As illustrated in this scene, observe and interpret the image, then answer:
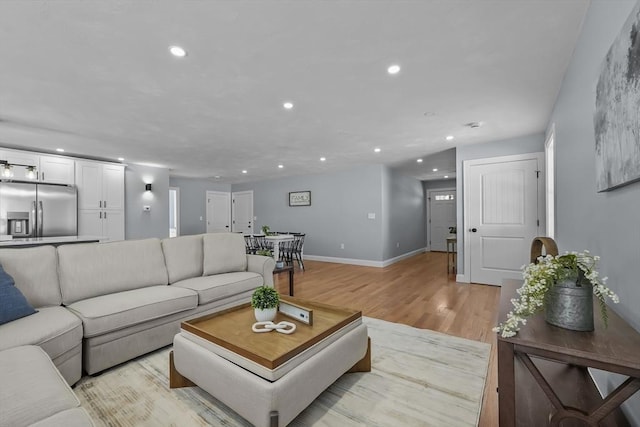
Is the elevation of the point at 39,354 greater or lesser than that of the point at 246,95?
lesser

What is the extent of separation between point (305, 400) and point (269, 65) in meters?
2.39

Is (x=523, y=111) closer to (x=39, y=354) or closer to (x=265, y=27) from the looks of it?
(x=265, y=27)

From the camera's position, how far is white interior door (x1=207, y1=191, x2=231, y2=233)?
9.27 m

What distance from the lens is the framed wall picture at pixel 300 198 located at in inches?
308

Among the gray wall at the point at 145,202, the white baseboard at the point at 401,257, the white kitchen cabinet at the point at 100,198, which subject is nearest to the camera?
the white kitchen cabinet at the point at 100,198

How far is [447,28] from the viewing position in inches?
74.4

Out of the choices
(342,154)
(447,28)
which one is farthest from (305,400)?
(342,154)

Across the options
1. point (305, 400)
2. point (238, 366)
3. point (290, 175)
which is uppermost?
point (290, 175)

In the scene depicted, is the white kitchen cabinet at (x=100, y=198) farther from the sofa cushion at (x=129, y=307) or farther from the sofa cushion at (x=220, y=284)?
the sofa cushion at (x=129, y=307)

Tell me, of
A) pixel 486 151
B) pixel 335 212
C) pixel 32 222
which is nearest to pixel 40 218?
pixel 32 222

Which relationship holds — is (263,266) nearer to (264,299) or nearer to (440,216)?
(264,299)

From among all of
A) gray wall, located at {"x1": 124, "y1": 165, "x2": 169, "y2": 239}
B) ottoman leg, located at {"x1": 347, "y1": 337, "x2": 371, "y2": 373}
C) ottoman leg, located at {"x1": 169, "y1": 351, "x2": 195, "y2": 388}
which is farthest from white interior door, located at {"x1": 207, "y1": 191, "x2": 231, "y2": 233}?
ottoman leg, located at {"x1": 347, "y1": 337, "x2": 371, "y2": 373}

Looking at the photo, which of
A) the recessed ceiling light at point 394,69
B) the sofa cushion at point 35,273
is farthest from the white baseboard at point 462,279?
the sofa cushion at point 35,273

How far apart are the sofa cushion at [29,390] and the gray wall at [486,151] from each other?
17.0 ft
